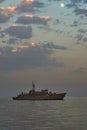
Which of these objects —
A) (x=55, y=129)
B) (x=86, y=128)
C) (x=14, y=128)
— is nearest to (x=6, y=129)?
(x=14, y=128)

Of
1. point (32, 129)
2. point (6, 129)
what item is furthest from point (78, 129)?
point (6, 129)

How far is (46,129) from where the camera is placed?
7162 centimetres

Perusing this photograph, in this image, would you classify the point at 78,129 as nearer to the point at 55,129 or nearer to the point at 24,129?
the point at 55,129

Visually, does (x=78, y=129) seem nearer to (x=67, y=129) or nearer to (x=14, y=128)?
(x=67, y=129)

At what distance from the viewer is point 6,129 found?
2820 inches

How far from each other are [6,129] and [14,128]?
3241 mm

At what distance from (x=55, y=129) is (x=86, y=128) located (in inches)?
248

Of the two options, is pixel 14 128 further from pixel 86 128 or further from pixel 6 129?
pixel 86 128

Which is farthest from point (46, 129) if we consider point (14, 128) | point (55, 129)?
point (14, 128)

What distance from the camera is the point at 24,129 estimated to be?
241ft

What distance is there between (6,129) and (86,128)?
14.6 metres

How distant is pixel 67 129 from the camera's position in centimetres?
7256

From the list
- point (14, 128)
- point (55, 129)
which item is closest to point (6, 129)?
point (14, 128)

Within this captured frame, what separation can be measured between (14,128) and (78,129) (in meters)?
11.7
